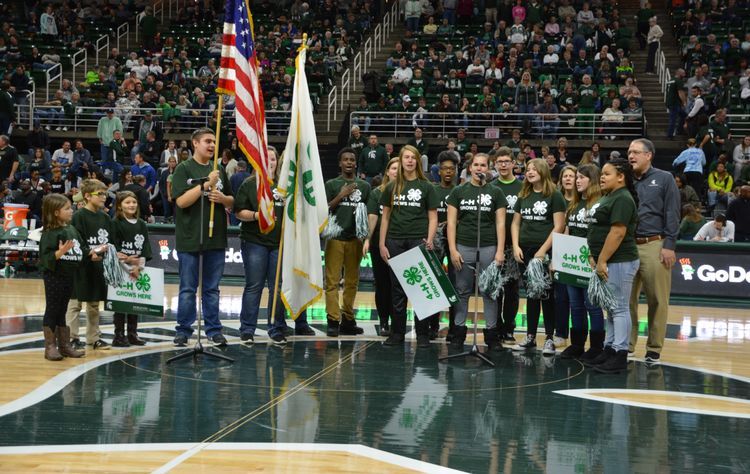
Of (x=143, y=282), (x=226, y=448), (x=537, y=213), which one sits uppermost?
(x=537, y=213)

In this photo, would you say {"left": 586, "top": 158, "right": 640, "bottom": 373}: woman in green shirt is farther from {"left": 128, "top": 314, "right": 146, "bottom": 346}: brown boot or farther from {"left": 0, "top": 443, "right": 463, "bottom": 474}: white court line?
{"left": 128, "top": 314, "right": 146, "bottom": 346}: brown boot

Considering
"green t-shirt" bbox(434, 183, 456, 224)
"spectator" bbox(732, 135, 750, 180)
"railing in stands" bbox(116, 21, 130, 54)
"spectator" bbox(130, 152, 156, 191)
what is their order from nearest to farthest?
"green t-shirt" bbox(434, 183, 456, 224) < "spectator" bbox(732, 135, 750, 180) < "spectator" bbox(130, 152, 156, 191) < "railing in stands" bbox(116, 21, 130, 54)

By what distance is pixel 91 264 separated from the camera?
29.0ft

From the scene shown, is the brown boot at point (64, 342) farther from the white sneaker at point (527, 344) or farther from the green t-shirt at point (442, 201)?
the white sneaker at point (527, 344)

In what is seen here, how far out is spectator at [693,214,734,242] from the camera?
14.9 meters

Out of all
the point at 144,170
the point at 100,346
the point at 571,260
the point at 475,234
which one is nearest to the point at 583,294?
the point at 571,260

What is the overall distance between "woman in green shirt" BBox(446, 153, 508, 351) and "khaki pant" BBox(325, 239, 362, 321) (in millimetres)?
1427

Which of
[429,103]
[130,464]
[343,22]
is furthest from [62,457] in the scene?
[343,22]

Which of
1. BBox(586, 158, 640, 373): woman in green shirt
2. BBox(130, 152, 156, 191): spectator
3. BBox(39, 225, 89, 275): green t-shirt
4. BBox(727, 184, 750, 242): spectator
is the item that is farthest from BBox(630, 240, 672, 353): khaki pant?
BBox(130, 152, 156, 191): spectator

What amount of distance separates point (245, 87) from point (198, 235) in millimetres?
1392

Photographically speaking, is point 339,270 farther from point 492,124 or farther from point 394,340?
point 492,124

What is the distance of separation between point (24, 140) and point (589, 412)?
63.8 ft

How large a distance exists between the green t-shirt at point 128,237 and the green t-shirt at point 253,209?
0.91 m

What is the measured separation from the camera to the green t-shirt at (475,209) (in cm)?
905
